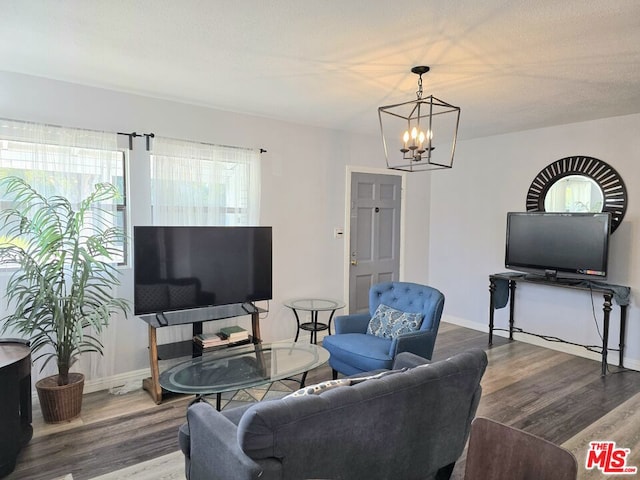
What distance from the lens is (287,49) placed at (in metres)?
2.55

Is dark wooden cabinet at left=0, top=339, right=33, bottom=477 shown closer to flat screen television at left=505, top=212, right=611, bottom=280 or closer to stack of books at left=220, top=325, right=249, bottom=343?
stack of books at left=220, top=325, right=249, bottom=343

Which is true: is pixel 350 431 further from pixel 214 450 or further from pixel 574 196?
pixel 574 196

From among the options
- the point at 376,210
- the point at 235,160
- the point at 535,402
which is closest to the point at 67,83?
the point at 235,160

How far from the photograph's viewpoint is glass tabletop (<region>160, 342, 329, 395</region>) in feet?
8.37

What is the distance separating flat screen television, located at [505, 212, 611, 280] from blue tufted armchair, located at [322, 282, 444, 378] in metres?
1.71

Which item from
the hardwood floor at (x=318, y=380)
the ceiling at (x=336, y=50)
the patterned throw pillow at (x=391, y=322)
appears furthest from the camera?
the patterned throw pillow at (x=391, y=322)

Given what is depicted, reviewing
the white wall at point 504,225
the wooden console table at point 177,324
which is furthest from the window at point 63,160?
the white wall at point 504,225

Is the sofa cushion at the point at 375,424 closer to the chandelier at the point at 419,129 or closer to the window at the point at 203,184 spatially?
the chandelier at the point at 419,129

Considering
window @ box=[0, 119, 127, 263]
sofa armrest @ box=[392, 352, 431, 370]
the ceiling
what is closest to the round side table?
sofa armrest @ box=[392, 352, 431, 370]

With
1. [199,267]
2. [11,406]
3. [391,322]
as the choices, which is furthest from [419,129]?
[11,406]

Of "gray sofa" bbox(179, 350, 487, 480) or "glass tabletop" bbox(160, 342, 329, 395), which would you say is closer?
"gray sofa" bbox(179, 350, 487, 480)

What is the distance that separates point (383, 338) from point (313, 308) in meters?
0.96

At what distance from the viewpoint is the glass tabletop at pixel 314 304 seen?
433 cm

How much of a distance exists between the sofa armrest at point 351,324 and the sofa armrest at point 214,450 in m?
1.89
